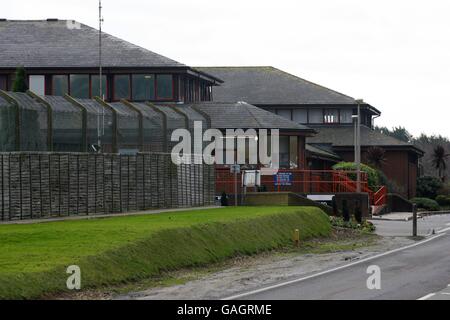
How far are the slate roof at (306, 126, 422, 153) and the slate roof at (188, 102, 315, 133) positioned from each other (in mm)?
15755

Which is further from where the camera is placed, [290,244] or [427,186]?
[427,186]

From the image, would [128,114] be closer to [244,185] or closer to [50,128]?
[50,128]

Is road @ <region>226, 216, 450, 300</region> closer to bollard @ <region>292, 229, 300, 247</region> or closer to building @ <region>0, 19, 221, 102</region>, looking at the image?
bollard @ <region>292, 229, 300, 247</region>

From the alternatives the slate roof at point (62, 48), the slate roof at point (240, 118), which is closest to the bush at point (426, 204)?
the slate roof at point (240, 118)

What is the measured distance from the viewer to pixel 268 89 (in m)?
90.4

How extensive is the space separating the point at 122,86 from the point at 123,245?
1577 inches

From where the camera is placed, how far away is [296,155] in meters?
68.2

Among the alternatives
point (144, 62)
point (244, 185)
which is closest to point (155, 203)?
point (244, 185)

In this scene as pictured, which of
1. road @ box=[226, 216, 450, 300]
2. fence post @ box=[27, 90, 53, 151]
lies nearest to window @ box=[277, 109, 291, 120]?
fence post @ box=[27, 90, 53, 151]

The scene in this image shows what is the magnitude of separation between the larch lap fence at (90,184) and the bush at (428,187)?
43037mm

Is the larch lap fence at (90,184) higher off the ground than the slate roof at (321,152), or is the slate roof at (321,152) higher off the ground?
the slate roof at (321,152)

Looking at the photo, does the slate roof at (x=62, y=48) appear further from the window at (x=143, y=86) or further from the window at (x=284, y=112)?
the window at (x=284, y=112)

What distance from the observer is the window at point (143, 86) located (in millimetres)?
66188
